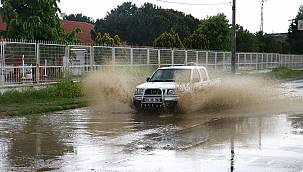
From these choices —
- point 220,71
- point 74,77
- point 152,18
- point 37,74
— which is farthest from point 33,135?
point 152,18

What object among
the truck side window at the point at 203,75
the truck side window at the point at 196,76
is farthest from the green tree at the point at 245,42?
the truck side window at the point at 196,76

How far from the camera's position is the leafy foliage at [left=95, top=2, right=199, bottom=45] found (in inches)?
3314

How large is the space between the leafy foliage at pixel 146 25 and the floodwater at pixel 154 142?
66303 mm

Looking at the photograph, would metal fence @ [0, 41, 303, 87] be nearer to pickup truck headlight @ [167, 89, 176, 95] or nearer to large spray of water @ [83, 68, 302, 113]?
large spray of water @ [83, 68, 302, 113]

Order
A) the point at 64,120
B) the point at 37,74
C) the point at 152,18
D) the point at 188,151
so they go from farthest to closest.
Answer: the point at 152,18 → the point at 37,74 → the point at 64,120 → the point at 188,151

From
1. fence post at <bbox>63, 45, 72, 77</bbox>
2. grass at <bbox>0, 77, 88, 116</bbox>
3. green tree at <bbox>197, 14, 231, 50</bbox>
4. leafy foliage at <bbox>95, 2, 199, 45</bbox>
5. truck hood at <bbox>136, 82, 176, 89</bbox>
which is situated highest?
leafy foliage at <bbox>95, 2, 199, 45</bbox>

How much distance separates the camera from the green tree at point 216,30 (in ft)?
190

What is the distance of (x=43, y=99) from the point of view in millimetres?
22672

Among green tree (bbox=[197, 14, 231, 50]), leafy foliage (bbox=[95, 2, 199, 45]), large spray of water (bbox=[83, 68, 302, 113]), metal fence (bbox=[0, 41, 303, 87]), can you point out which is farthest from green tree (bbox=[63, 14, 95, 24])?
large spray of water (bbox=[83, 68, 302, 113])

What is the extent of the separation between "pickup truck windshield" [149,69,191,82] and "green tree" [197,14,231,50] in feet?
126

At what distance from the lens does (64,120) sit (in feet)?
54.4

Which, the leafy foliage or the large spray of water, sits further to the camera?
the leafy foliage

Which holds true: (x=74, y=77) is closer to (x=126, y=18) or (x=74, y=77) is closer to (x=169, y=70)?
(x=169, y=70)

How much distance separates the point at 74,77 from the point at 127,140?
1430 centimetres
